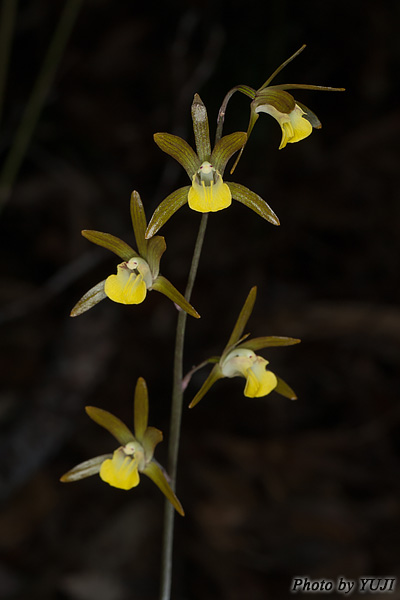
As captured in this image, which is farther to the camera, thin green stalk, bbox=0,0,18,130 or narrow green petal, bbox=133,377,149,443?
thin green stalk, bbox=0,0,18,130

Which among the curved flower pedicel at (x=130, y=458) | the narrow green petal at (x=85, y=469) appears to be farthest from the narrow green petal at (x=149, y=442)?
the narrow green petal at (x=85, y=469)

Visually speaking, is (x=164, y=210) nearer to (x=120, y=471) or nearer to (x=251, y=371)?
(x=251, y=371)

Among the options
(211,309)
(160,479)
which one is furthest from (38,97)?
(160,479)

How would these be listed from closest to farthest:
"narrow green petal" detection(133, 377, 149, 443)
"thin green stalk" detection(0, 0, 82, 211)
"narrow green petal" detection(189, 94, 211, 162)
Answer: "narrow green petal" detection(189, 94, 211, 162)
"narrow green petal" detection(133, 377, 149, 443)
"thin green stalk" detection(0, 0, 82, 211)

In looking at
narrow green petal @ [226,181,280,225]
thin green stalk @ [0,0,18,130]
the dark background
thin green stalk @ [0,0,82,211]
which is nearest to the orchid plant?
narrow green petal @ [226,181,280,225]

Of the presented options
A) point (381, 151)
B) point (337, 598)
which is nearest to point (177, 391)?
point (337, 598)

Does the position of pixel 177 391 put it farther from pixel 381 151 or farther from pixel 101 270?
pixel 381 151

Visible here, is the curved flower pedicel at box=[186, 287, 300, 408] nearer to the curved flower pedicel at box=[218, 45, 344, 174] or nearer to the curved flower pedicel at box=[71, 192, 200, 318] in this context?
the curved flower pedicel at box=[71, 192, 200, 318]
